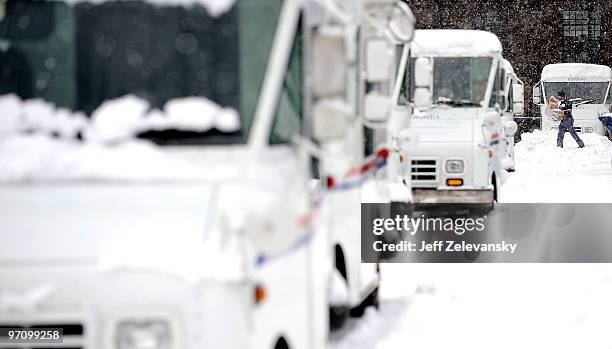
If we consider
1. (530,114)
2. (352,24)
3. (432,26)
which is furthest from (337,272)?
(432,26)

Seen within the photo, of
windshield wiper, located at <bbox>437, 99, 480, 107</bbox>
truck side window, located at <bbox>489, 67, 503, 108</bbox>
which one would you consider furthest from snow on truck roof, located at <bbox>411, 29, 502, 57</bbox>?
windshield wiper, located at <bbox>437, 99, 480, 107</bbox>

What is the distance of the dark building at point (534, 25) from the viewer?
52.7m

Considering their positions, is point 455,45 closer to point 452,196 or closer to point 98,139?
point 452,196

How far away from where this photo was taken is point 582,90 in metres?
35.1

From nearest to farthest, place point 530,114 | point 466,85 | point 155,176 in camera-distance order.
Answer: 1. point 155,176
2. point 466,85
3. point 530,114

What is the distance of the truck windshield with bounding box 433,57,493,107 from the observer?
15359 millimetres

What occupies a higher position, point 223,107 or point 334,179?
point 223,107

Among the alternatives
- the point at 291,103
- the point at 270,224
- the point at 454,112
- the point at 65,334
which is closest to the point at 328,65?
the point at 291,103

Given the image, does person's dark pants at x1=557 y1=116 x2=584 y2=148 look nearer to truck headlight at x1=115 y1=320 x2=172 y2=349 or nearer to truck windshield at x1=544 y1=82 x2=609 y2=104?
truck windshield at x1=544 y1=82 x2=609 y2=104

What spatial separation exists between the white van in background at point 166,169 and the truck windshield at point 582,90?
3018 cm

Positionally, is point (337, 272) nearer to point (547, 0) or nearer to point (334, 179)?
point (334, 179)

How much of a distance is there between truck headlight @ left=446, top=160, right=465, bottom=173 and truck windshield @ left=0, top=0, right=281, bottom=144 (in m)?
9.36

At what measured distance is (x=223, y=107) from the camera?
5180 millimetres

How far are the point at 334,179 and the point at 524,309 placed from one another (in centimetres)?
295
